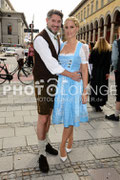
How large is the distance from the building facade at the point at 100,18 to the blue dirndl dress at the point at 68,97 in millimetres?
25133

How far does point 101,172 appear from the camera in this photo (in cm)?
263

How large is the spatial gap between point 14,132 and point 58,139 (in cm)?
94

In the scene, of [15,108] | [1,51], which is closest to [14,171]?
[15,108]

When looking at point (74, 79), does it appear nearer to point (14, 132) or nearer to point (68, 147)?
point (68, 147)

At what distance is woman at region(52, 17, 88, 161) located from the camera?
249cm

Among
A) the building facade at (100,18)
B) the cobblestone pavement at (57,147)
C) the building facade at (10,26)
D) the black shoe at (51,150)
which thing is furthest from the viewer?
the building facade at (10,26)

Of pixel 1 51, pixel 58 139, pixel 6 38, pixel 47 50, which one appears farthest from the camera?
pixel 6 38

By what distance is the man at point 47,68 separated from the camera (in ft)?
7.64

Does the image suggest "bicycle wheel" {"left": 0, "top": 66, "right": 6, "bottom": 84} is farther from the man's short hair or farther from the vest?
the man's short hair

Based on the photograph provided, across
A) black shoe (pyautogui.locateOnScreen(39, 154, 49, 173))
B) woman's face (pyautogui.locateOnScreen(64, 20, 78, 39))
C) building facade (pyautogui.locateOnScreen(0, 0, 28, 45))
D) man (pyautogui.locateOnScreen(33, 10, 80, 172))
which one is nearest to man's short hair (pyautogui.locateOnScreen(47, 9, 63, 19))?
man (pyautogui.locateOnScreen(33, 10, 80, 172))

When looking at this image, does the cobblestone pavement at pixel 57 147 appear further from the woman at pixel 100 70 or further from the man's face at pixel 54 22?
the man's face at pixel 54 22

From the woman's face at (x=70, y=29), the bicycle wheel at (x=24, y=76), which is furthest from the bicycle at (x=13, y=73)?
the woman's face at (x=70, y=29)

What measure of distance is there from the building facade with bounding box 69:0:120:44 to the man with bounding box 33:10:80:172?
25086 mm

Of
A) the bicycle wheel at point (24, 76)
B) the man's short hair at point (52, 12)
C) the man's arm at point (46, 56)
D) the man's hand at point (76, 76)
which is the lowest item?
the bicycle wheel at point (24, 76)
